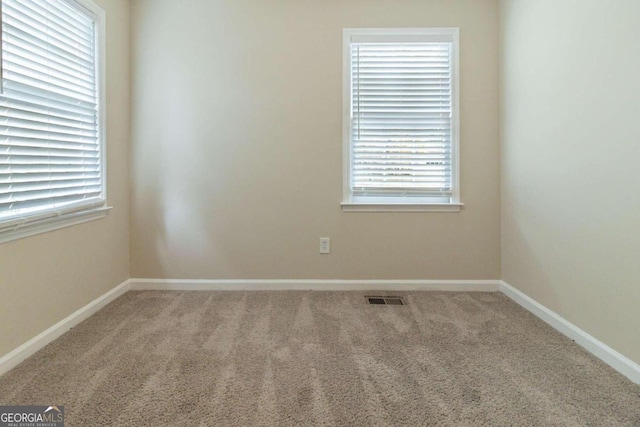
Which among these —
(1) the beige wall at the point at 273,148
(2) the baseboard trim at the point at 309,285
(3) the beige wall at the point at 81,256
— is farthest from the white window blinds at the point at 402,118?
(3) the beige wall at the point at 81,256

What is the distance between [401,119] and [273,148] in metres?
1.06

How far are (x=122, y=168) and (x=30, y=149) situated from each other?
2.98 feet

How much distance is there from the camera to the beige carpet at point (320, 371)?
4.58ft

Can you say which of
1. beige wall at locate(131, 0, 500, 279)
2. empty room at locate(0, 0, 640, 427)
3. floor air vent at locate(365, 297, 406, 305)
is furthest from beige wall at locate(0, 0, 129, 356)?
floor air vent at locate(365, 297, 406, 305)

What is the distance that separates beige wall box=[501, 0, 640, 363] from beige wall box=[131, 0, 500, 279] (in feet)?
0.80

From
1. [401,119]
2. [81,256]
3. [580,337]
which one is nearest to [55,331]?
[81,256]

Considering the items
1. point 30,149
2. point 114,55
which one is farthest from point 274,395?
point 114,55

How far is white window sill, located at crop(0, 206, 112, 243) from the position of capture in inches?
68.3

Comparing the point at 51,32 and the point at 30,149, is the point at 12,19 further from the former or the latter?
the point at 30,149

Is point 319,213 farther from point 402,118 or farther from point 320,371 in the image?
point 320,371

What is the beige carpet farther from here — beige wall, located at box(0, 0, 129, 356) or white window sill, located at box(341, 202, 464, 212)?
white window sill, located at box(341, 202, 464, 212)

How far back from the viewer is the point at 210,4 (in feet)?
9.20

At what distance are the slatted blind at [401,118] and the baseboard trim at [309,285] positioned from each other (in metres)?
0.74

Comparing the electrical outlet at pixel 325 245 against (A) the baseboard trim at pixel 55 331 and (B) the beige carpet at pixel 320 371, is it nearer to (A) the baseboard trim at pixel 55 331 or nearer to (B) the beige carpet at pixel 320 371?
(B) the beige carpet at pixel 320 371
